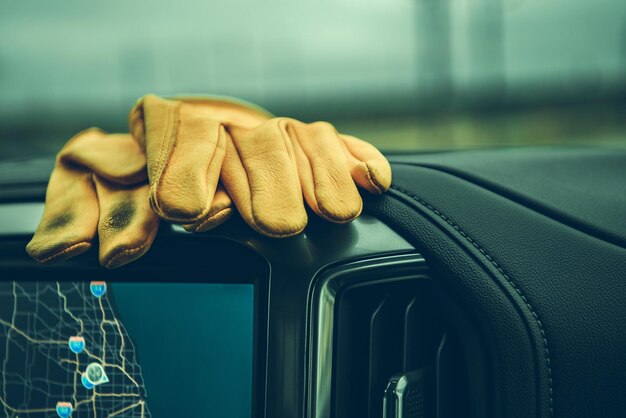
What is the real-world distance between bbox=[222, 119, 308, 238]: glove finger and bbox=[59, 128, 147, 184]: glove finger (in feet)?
0.66

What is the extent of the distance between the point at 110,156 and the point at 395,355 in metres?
0.74

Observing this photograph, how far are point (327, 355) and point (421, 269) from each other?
10.1 inches

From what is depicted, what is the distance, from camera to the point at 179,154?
1180 mm

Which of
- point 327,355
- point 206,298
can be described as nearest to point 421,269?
point 327,355

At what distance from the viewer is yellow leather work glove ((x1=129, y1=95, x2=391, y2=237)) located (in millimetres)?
1096

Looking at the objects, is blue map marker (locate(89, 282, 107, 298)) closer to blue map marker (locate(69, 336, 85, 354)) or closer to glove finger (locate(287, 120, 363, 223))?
blue map marker (locate(69, 336, 85, 354))

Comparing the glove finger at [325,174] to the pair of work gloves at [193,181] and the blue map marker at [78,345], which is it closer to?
the pair of work gloves at [193,181]

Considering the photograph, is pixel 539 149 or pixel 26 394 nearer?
pixel 26 394

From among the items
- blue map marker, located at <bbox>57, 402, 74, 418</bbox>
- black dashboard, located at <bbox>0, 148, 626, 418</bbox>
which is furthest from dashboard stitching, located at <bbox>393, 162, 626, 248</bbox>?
blue map marker, located at <bbox>57, 402, 74, 418</bbox>

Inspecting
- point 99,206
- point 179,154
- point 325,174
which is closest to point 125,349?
point 99,206

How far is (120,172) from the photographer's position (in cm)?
125

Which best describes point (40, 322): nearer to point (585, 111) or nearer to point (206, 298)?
point (206, 298)

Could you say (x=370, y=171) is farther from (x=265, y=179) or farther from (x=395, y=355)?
(x=395, y=355)

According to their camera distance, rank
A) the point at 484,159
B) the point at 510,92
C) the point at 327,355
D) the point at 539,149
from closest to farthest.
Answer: the point at 327,355 < the point at 484,159 < the point at 539,149 < the point at 510,92
